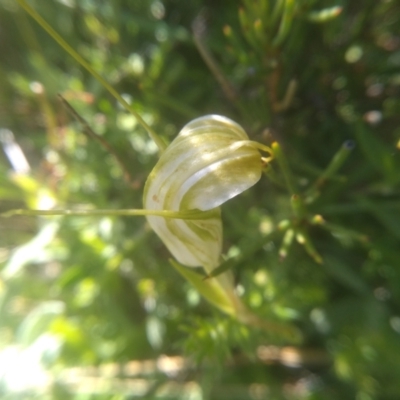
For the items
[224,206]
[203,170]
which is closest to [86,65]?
[203,170]

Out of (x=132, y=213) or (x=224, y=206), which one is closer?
(x=132, y=213)

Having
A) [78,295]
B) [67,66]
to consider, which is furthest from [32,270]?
[67,66]

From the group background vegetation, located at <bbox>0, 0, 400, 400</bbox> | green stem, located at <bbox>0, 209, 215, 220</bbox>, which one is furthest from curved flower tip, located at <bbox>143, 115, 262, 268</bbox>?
background vegetation, located at <bbox>0, 0, 400, 400</bbox>

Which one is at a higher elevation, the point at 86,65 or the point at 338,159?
the point at 86,65

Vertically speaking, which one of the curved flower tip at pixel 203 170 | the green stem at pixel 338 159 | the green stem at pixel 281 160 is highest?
the curved flower tip at pixel 203 170

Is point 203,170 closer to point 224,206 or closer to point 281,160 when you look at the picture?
point 281,160

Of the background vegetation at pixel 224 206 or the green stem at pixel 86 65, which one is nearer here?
the green stem at pixel 86 65

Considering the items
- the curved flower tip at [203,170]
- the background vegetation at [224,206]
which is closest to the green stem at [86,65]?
the curved flower tip at [203,170]

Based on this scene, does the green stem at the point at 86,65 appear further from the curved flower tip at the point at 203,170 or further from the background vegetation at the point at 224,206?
the background vegetation at the point at 224,206
